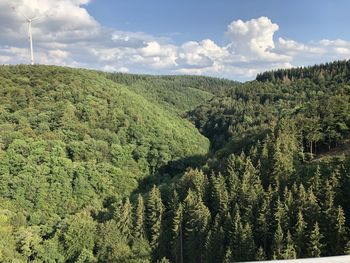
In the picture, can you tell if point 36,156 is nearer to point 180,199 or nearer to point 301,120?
point 180,199

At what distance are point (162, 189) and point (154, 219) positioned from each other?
21.8 meters

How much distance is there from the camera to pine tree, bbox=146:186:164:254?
269 ft

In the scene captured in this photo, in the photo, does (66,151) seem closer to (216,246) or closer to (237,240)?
(216,246)

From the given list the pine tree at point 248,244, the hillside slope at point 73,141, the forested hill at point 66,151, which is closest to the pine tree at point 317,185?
the pine tree at point 248,244

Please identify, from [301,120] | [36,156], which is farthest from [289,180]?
[36,156]

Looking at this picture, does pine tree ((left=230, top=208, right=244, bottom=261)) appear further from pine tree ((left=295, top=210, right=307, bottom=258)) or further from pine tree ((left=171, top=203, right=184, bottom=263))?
pine tree ((left=171, top=203, right=184, bottom=263))

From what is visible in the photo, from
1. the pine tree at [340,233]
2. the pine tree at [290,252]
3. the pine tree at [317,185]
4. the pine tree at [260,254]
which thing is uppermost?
the pine tree at [317,185]

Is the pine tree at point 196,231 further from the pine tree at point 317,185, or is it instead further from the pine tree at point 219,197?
the pine tree at point 317,185

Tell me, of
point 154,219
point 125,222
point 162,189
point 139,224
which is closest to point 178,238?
point 154,219

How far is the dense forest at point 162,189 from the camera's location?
63.8m

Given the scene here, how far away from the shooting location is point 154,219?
277 ft

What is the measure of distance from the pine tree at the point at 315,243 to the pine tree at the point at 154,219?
3401cm

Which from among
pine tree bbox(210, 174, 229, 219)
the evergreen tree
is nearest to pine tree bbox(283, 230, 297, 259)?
the evergreen tree

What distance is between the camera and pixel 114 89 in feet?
649
